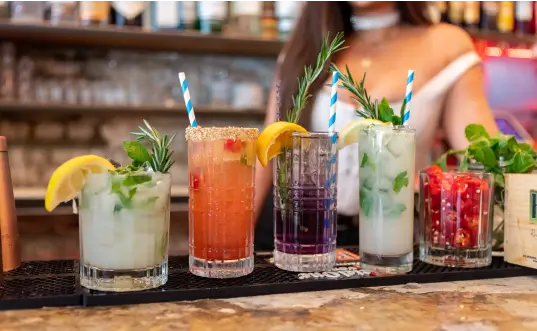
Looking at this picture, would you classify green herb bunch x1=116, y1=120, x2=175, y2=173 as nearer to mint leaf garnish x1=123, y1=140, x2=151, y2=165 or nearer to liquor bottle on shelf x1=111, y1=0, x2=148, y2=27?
mint leaf garnish x1=123, y1=140, x2=151, y2=165

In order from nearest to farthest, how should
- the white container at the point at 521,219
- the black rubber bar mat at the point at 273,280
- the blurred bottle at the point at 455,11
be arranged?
the black rubber bar mat at the point at 273,280
the white container at the point at 521,219
the blurred bottle at the point at 455,11

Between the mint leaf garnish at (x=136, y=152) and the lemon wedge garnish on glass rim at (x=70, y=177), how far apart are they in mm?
38

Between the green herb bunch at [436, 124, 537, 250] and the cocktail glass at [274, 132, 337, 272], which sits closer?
the cocktail glass at [274, 132, 337, 272]

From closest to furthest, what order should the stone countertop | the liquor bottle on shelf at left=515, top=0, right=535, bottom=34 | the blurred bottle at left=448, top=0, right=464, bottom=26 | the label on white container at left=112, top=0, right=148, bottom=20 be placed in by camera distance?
the stone countertop, the label on white container at left=112, top=0, right=148, bottom=20, the blurred bottle at left=448, top=0, right=464, bottom=26, the liquor bottle on shelf at left=515, top=0, right=535, bottom=34

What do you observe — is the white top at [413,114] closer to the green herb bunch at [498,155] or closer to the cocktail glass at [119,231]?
the green herb bunch at [498,155]

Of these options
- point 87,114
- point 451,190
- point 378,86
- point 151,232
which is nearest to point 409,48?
point 378,86

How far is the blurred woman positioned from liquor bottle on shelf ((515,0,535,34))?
1.85 m

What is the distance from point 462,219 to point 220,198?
479 mm

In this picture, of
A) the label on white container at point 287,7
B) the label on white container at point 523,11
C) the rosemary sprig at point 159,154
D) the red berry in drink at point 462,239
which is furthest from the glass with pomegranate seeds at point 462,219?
the label on white container at point 523,11

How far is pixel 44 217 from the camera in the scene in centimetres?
277

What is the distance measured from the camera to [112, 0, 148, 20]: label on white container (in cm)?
300

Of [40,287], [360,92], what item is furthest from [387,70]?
[40,287]

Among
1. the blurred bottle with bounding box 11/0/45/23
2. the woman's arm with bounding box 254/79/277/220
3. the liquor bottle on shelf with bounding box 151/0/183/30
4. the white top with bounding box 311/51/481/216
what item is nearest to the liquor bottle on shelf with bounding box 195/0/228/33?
the liquor bottle on shelf with bounding box 151/0/183/30

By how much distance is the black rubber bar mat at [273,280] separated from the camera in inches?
36.0
